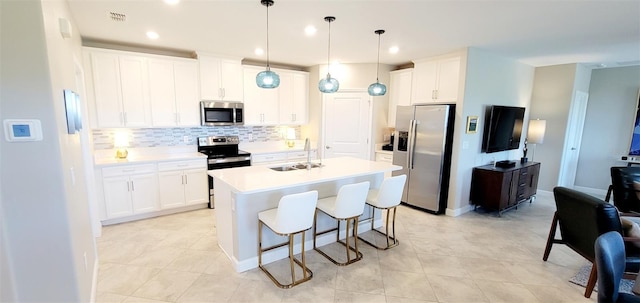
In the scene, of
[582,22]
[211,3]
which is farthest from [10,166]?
[582,22]

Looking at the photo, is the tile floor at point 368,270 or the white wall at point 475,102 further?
the white wall at point 475,102

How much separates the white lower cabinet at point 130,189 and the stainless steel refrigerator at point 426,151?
3.82 meters

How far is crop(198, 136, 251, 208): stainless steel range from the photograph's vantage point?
14.5ft

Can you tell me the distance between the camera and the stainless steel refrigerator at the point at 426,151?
166 inches

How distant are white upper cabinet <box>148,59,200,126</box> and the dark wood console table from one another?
15.2ft

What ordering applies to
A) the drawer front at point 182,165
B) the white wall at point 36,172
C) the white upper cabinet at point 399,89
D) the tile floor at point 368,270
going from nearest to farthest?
the white wall at point 36,172 < the tile floor at point 368,270 < the drawer front at point 182,165 < the white upper cabinet at point 399,89

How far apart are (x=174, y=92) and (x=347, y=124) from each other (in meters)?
3.01

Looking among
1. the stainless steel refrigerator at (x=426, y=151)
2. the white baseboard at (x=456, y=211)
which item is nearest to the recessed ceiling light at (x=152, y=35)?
the stainless steel refrigerator at (x=426, y=151)

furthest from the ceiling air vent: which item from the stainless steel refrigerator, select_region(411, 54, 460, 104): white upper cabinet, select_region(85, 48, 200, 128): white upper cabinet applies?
select_region(411, 54, 460, 104): white upper cabinet

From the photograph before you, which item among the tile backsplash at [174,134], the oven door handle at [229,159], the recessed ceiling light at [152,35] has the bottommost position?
the oven door handle at [229,159]

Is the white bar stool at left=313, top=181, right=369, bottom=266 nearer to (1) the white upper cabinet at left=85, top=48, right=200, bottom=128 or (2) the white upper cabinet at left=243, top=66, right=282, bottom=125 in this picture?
(2) the white upper cabinet at left=243, top=66, right=282, bottom=125

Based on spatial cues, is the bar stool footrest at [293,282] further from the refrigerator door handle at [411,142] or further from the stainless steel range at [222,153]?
the refrigerator door handle at [411,142]

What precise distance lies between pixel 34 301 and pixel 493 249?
4.08 m

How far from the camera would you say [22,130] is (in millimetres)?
1532
